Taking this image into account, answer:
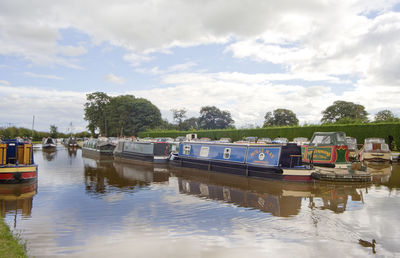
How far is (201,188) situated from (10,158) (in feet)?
29.7

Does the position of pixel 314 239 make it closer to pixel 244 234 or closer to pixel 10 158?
pixel 244 234

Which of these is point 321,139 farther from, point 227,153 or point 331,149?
point 227,153

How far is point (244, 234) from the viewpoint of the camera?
272 inches

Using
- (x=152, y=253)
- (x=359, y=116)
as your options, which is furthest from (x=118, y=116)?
(x=152, y=253)

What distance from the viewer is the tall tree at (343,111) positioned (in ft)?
192

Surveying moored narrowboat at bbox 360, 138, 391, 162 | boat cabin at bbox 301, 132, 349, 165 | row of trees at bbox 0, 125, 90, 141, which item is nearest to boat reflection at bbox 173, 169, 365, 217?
boat cabin at bbox 301, 132, 349, 165

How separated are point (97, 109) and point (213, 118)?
30973 mm

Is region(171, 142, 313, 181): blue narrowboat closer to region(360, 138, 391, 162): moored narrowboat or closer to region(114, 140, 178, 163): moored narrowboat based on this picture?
region(114, 140, 178, 163): moored narrowboat

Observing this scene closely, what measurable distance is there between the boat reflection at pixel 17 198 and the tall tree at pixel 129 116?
5599 centimetres

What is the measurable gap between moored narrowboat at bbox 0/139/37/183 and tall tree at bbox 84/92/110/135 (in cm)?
5902

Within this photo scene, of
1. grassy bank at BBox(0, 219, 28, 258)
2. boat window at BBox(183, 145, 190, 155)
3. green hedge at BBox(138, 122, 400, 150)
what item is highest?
green hedge at BBox(138, 122, 400, 150)

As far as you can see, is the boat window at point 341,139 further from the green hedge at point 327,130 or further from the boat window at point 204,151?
the green hedge at point 327,130

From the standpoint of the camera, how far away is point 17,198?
10883 millimetres

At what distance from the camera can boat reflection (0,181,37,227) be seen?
9.13 meters
